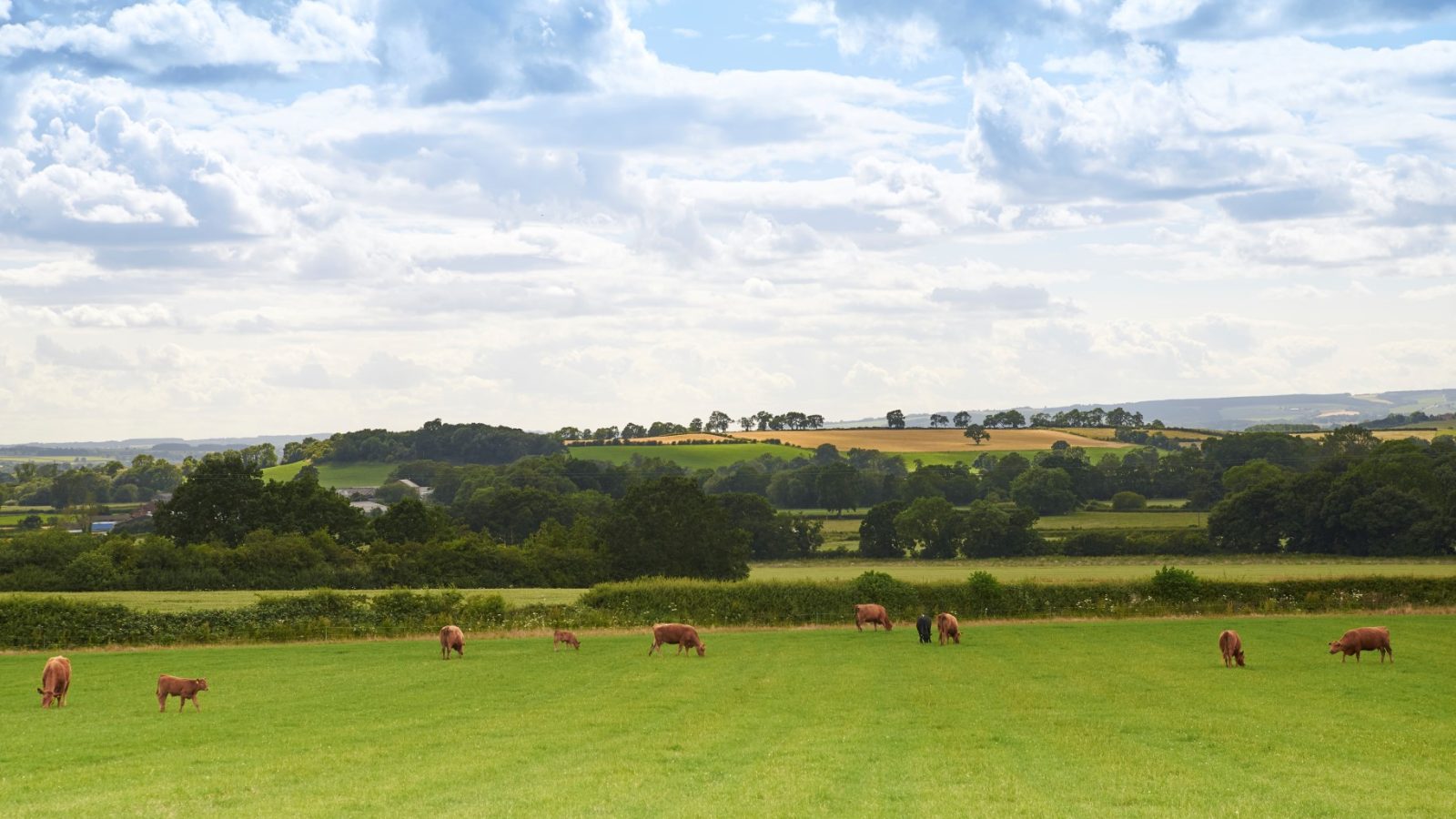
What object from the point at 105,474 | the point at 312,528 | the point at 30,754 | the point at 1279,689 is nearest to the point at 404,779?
the point at 30,754

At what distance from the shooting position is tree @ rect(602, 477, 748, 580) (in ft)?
289

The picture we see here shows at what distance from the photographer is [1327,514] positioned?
100 meters

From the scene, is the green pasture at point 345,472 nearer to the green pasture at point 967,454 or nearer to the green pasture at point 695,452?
the green pasture at point 695,452

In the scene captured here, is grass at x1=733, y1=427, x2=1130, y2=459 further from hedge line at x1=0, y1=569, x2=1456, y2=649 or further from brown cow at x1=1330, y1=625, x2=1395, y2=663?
brown cow at x1=1330, y1=625, x2=1395, y2=663

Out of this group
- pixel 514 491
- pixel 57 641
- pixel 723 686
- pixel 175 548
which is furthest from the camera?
pixel 514 491

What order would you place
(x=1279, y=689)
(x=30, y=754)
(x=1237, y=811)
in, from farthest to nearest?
(x=1279, y=689) → (x=30, y=754) → (x=1237, y=811)

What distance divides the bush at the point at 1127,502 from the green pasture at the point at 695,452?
177 ft

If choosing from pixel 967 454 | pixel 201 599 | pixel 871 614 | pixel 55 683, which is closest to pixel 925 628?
pixel 871 614

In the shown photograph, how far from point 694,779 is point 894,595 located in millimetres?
44699

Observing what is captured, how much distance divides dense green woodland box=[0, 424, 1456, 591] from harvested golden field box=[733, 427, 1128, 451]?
32019 mm

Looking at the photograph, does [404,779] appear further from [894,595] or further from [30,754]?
[894,595]

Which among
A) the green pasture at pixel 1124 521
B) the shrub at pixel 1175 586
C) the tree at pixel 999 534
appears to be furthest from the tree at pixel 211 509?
the green pasture at pixel 1124 521

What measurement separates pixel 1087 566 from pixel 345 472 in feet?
403

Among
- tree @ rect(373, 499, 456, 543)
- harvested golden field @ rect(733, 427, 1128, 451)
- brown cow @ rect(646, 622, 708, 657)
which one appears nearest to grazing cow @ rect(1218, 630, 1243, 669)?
brown cow @ rect(646, 622, 708, 657)
